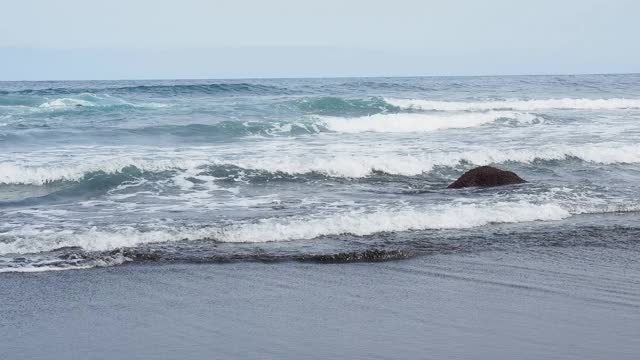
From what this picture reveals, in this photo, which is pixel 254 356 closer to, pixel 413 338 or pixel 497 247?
pixel 413 338

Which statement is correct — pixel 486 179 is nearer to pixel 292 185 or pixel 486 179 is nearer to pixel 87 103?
pixel 292 185

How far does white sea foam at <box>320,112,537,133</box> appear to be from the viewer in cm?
2328

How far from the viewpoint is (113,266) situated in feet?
24.2

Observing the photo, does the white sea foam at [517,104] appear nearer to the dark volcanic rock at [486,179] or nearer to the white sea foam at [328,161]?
the white sea foam at [328,161]

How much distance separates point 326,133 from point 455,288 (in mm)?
15525

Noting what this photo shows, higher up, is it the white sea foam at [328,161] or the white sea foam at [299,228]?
the white sea foam at [328,161]

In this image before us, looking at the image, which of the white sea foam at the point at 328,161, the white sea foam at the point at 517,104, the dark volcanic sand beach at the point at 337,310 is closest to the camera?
the dark volcanic sand beach at the point at 337,310

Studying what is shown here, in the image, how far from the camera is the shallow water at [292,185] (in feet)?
27.3

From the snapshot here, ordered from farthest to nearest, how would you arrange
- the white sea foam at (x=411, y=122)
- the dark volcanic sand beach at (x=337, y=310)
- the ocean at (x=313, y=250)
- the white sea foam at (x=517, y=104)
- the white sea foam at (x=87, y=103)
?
the white sea foam at (x=517, y=104) < the white sea foam at (x=87, y=103) < the white sea foam at (x=411, y=122) < the ocean at (x=313, y=250) < the dark volcanic sand beach at (x=337, y=310)

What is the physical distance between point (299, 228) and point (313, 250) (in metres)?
0.90

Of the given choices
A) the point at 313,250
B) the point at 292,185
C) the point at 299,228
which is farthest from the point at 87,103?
the point at 313,250

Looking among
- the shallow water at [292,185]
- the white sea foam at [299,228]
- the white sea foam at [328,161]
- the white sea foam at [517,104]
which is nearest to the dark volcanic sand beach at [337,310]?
the shallow water at [292,185]

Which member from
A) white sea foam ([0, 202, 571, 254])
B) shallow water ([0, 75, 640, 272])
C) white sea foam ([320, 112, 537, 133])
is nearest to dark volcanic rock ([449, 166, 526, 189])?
shallow water ([0, 75, 640, 272])

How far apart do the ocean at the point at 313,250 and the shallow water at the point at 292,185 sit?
0.15 ft
